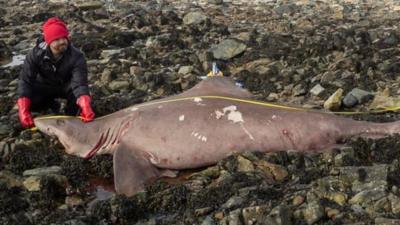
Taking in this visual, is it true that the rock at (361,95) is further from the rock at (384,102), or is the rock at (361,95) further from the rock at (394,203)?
the rock at (394,203)

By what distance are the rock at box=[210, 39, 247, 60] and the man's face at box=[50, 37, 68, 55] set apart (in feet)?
13.9

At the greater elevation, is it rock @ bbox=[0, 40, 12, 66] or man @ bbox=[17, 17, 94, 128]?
man @ bbox=[17, 17, 94, 128]

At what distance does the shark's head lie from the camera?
8.63 metres

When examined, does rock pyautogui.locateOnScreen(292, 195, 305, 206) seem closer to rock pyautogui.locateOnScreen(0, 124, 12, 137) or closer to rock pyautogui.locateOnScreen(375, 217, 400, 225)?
rock pyautogui.locateOnScreen(375, 217, 400, 225)

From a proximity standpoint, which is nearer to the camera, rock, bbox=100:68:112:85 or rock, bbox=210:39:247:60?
rock, bbox=100:68:112:85

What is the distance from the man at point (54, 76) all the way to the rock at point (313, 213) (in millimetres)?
3713

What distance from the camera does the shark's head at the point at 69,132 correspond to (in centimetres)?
863

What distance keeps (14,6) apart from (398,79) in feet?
40.1

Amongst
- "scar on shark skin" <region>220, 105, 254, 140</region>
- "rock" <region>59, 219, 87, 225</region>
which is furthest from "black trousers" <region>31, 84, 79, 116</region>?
"rock" <region>59, 219, 87, 225</region>

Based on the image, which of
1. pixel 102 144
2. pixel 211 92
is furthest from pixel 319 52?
pixel 102 144

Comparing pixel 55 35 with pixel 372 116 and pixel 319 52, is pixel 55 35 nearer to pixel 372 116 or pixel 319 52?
pixel 372 116

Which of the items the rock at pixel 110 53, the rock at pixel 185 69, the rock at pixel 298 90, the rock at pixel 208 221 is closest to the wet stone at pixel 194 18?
the rock at pixel 110 53

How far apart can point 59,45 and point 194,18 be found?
697 cm

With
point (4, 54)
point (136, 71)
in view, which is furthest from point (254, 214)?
point (4, 54)
